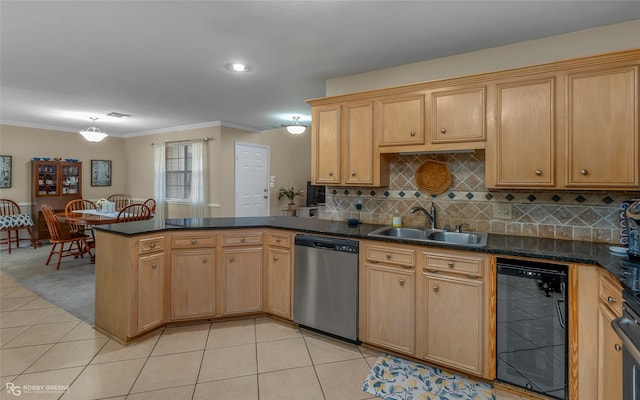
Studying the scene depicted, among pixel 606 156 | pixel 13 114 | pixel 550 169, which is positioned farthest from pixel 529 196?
pixel 13 114

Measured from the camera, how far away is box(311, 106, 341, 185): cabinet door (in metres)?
3.07

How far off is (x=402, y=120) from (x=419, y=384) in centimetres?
198

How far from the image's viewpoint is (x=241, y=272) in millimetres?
2994

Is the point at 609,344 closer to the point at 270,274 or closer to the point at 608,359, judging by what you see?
the point at 608,359

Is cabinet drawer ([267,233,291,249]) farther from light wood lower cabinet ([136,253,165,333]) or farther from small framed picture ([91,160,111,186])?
small framed picture ([91,160,111,186])

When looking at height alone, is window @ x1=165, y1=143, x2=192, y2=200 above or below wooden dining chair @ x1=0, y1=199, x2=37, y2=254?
above

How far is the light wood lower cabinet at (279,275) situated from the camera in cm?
290

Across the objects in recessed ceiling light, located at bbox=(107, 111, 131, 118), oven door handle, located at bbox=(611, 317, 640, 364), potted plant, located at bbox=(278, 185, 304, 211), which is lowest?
oven door handle, located at bbox=(611, 317, 640, 364)

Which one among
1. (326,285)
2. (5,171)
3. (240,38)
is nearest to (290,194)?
(326,285)

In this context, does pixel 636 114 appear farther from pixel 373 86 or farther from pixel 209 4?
pixel 209 4

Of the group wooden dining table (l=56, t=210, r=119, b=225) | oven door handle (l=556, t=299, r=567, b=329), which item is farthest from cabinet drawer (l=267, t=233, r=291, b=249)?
wooden dining table (l=56, t=210, r=119, b=225)

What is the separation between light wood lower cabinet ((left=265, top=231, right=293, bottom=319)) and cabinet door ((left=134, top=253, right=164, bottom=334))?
2.98ft

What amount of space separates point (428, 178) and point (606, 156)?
1205 millimetres

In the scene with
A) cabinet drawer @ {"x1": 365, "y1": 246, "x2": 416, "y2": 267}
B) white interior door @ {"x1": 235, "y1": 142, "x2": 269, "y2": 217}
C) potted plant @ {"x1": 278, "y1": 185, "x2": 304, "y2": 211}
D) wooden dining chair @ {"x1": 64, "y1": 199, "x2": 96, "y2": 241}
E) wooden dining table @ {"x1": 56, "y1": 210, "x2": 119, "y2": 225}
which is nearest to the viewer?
cabinet drawer @ {"x1": 365, "y1": 246, "x2": 416, "y2": 267}
